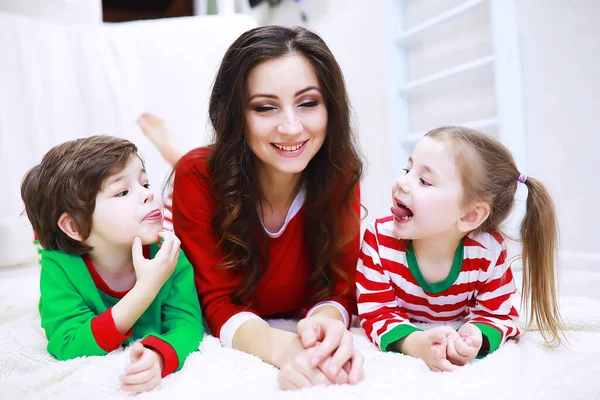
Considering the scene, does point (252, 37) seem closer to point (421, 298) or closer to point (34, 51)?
point (421, 298)

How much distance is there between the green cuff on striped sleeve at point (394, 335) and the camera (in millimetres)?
854

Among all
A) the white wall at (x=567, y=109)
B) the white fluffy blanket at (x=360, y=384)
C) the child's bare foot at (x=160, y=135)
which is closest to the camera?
the white fluffy blanket at (x=360, y=384)

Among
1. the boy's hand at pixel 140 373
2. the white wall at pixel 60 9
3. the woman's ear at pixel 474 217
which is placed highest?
the white wall at pixel 60 9

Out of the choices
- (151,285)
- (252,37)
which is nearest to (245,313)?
(151,285)

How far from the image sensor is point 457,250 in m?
0.94

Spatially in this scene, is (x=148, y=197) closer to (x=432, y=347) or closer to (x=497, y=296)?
(x=432, y=347)

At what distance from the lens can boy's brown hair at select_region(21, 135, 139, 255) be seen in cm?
87

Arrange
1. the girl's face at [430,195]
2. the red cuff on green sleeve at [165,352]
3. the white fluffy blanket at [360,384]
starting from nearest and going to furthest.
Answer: the white fluffy blanket at [360,384]
the red cuff on green sleeve at [165,352]
the girl's face at [430,195]

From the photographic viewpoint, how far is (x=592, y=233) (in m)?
1.58

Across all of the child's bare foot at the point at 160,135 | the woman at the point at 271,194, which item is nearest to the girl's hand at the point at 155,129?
the child's bare foot at the point at 160,135

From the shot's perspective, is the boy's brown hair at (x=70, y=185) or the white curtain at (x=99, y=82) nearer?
the boy's brown hair at (x=70, y=185)

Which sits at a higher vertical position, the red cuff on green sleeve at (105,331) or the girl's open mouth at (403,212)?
the girl's open mouth at (403,212)

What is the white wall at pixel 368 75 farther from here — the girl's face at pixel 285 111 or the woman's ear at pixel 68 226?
the woman's ear at pixel 68 226

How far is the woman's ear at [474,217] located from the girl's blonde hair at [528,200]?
1 cm
